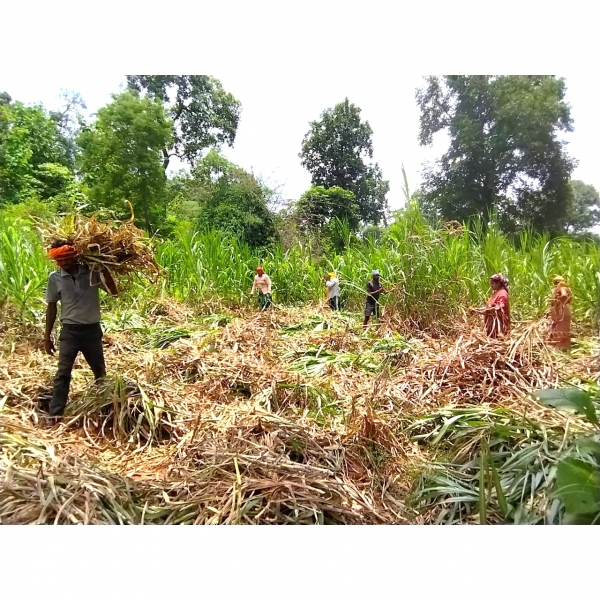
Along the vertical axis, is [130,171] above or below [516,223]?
above

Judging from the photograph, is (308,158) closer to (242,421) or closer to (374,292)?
(374,292)

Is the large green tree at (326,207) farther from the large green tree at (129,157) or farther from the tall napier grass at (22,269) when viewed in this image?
the tall napier grass at (22,269)

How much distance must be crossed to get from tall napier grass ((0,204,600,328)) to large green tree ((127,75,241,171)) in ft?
1.34

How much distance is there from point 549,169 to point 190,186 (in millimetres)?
1676

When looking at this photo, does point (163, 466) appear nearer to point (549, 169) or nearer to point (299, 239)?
point (299, 239)

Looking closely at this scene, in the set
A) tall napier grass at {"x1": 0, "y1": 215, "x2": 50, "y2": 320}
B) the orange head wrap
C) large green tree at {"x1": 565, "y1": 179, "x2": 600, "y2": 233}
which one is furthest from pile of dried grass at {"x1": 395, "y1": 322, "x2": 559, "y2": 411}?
tall napier grass at {"x1": 0, "y1": 215, "x2": 50, "y2": 320}

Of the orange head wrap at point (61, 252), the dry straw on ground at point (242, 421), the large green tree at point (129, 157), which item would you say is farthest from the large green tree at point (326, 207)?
the orange head wrap at point (61, 252)

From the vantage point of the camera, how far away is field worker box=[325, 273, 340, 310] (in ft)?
7.50

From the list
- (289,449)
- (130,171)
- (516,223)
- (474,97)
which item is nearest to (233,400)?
(289,449)

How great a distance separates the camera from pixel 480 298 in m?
2.05

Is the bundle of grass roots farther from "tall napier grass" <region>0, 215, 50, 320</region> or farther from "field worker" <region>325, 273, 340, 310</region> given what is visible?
"field worker" <region>325, 273, 340, 310</region>

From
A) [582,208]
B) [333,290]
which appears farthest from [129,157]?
[582,208]

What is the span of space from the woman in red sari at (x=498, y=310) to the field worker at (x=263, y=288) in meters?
1.03
